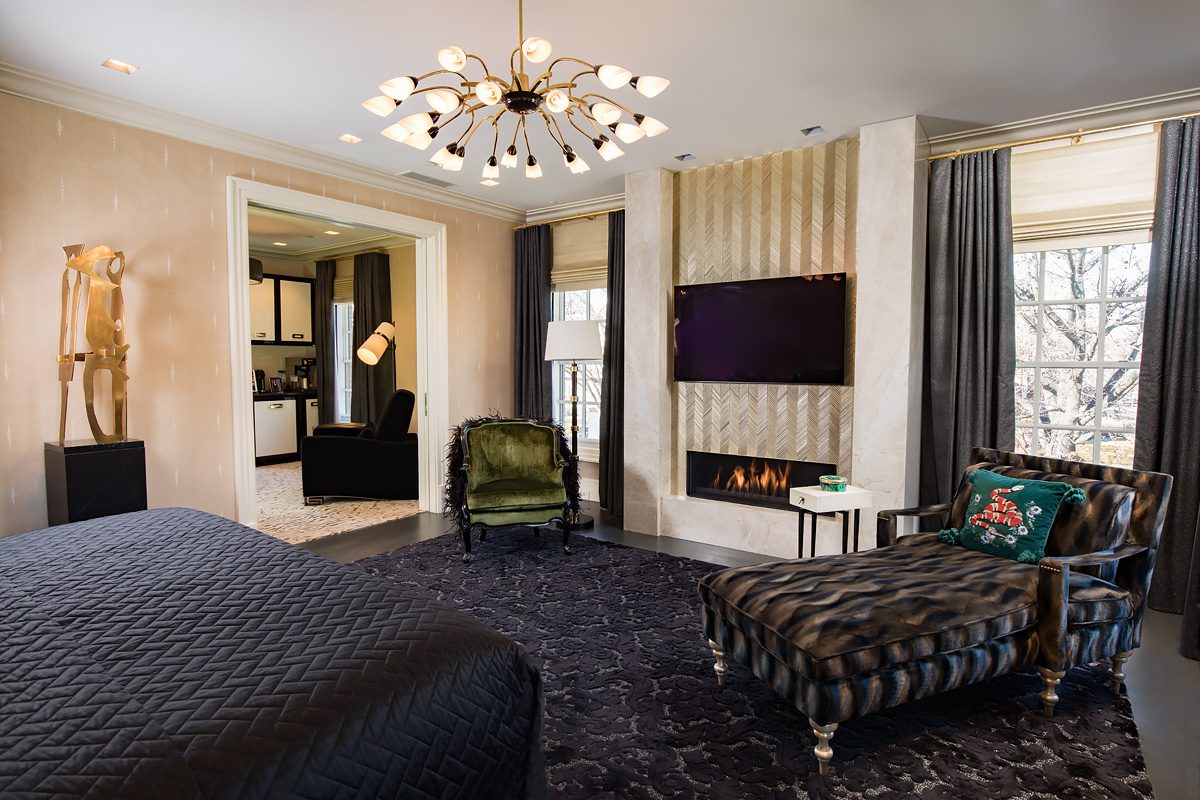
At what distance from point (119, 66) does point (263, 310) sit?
5494 mm

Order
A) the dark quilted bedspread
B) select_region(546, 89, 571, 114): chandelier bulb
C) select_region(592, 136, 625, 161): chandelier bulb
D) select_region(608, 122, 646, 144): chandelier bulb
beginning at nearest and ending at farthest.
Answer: the dark quilted bedspread → select_region(546, 89, 571, 114): chandelier bulb → select_region(608, 122, 646, 144): chandelier bulb → select_region(592, 136, 625, 161): chandelier bulb

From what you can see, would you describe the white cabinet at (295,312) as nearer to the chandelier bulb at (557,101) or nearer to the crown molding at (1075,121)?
the chandelier bulb at (557,101)

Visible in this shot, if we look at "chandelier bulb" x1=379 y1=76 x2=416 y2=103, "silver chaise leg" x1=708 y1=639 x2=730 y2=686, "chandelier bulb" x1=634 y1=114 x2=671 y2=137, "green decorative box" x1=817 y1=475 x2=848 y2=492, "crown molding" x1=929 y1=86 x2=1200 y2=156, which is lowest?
"silver chaise leg" x1=708 y1=639 x2=730 y2=686

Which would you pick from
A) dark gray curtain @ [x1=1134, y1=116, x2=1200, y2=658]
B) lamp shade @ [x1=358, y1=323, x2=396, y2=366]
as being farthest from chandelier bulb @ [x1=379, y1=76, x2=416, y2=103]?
lamp shade @ [x1=358, y1=323, x2=396, y2=366]

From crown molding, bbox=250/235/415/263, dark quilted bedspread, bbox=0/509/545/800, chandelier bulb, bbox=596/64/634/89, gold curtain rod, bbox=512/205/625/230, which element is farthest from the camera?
crown molding, bbox=250/235/415/263

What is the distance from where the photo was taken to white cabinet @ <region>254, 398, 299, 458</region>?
7934 mm

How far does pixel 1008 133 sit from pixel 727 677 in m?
3.48

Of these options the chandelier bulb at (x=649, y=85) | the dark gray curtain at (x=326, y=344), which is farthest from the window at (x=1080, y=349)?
the dark gray curtain at (x=326, y=344)

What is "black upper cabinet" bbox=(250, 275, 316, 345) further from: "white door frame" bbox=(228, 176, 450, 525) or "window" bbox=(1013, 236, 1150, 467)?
"window" bbox=(1013, 236, 1150, 467)

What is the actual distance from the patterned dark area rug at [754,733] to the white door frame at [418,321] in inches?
85.8

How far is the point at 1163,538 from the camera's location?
11.1ft

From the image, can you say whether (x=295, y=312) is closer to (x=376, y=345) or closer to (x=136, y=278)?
(x=376, y=345)

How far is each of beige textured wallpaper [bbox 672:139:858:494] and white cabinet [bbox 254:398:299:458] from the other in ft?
18.3

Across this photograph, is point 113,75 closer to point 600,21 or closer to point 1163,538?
point 600,21
